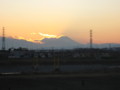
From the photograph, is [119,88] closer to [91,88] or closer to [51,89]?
[91,88]

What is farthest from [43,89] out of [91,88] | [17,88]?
[91,88]

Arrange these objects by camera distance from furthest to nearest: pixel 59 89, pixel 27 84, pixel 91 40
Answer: pixel 91 40 < pixel 27 84 < pixel 59 89

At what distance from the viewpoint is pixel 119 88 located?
59.2 ft

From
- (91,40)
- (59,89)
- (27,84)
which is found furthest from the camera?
(91,40)

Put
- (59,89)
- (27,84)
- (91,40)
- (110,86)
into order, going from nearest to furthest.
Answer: (59,89) < (110,86) < (27,84) < (91,40)

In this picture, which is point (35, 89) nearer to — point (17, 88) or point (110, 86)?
point (17, 88)

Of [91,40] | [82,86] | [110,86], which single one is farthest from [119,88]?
[91,40]

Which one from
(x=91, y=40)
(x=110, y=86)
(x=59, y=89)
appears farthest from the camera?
(x=91, y=40)

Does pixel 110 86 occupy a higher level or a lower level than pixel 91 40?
lower

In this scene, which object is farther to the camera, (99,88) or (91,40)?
(91,40)

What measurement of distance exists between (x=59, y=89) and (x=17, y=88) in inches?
118

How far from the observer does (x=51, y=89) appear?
1772 cm

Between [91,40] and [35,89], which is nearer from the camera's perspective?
[35,89]

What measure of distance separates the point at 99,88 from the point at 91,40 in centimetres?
6894
